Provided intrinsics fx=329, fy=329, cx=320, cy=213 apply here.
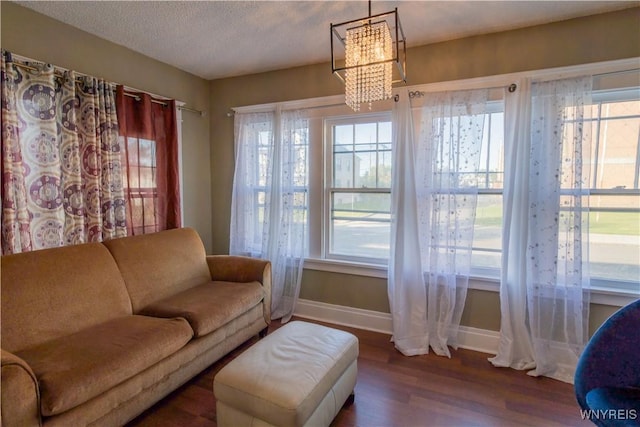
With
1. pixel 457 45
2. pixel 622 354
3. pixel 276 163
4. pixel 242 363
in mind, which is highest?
pixel 457 45

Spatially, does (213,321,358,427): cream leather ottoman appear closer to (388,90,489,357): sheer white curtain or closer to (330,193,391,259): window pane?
(388,90,489,357): sheer white curtain

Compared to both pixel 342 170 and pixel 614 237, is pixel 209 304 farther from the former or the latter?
pixel 614 237

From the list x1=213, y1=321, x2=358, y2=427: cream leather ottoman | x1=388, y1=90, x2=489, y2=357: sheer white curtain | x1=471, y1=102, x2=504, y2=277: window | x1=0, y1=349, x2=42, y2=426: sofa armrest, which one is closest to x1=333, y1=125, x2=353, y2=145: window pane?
x1=388, y1=90, x2=489, y2=357: sheer white curtain

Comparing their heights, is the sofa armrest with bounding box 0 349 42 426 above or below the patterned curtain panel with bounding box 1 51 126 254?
below

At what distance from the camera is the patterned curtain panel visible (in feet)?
6.66

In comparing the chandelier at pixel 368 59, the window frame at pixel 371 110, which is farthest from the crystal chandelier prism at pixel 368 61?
the window frame at pixel 371 110

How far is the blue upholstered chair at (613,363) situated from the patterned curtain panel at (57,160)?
10.1 ft

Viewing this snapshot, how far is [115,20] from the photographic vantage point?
92.0 inches

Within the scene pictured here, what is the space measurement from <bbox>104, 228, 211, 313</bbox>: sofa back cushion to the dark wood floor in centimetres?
→ 66

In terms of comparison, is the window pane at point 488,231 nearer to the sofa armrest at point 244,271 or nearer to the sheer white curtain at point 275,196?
the sheer white curtain at point 275,196

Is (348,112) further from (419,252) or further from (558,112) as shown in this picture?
(558,112)

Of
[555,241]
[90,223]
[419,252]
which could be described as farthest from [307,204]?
[555,241]

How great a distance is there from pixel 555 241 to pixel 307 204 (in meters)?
2.00

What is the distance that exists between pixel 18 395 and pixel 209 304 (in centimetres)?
105
